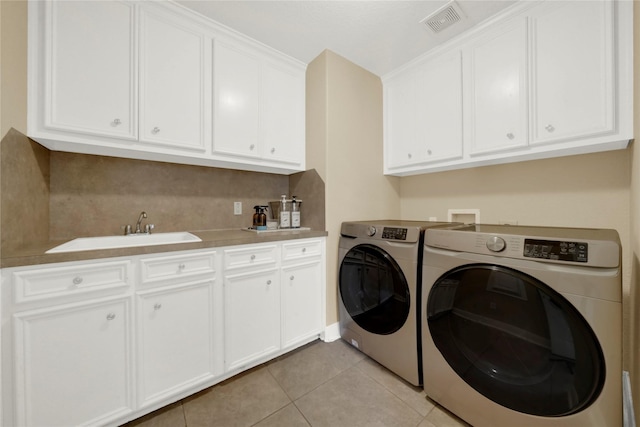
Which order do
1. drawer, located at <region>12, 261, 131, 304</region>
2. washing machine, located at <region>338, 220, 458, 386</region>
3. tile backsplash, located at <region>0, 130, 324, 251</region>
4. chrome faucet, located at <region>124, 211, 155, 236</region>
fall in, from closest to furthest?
drawer, located at <region>12, 261, 131, 304</region>
tile backsplash, located at <region>0, 130, 324, 251</region>
washing machine, located at <region>338, 220, 458, 386</region>
chrome faucet, located at <region>124, 211, 155, 236</region>

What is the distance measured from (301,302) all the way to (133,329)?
1.04 metres

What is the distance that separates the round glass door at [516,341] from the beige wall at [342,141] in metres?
0.97

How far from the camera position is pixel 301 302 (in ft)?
6.06

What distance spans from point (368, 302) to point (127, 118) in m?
1.94

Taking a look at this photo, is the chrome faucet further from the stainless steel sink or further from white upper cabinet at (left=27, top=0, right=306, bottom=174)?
white upper cabinet at (left=27, top=0, right=306, bottom=174)

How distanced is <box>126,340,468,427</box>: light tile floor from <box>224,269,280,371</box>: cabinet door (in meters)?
0.16

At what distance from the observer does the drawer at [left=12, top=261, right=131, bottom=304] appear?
975 millimetres

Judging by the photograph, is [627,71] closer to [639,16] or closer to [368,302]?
[639,16]

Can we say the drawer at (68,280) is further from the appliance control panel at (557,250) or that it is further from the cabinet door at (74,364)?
the appliance control panel at (557,250)

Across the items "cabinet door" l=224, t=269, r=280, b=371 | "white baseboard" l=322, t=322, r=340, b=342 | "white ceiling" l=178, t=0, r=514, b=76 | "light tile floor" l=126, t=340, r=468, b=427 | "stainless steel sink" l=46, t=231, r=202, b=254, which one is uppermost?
"white ceiling" l=178, t=0, r=514, b=76

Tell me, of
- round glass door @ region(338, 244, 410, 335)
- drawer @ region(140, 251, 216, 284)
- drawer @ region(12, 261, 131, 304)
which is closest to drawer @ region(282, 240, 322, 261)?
round glass door @ region(338, 244, 410, 335)

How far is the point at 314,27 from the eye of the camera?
170cm

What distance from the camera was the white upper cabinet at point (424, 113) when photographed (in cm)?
181

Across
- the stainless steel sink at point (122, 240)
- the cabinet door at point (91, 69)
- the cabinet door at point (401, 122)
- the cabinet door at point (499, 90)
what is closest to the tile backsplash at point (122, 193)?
the stainless steel sink at point (122, 240)
